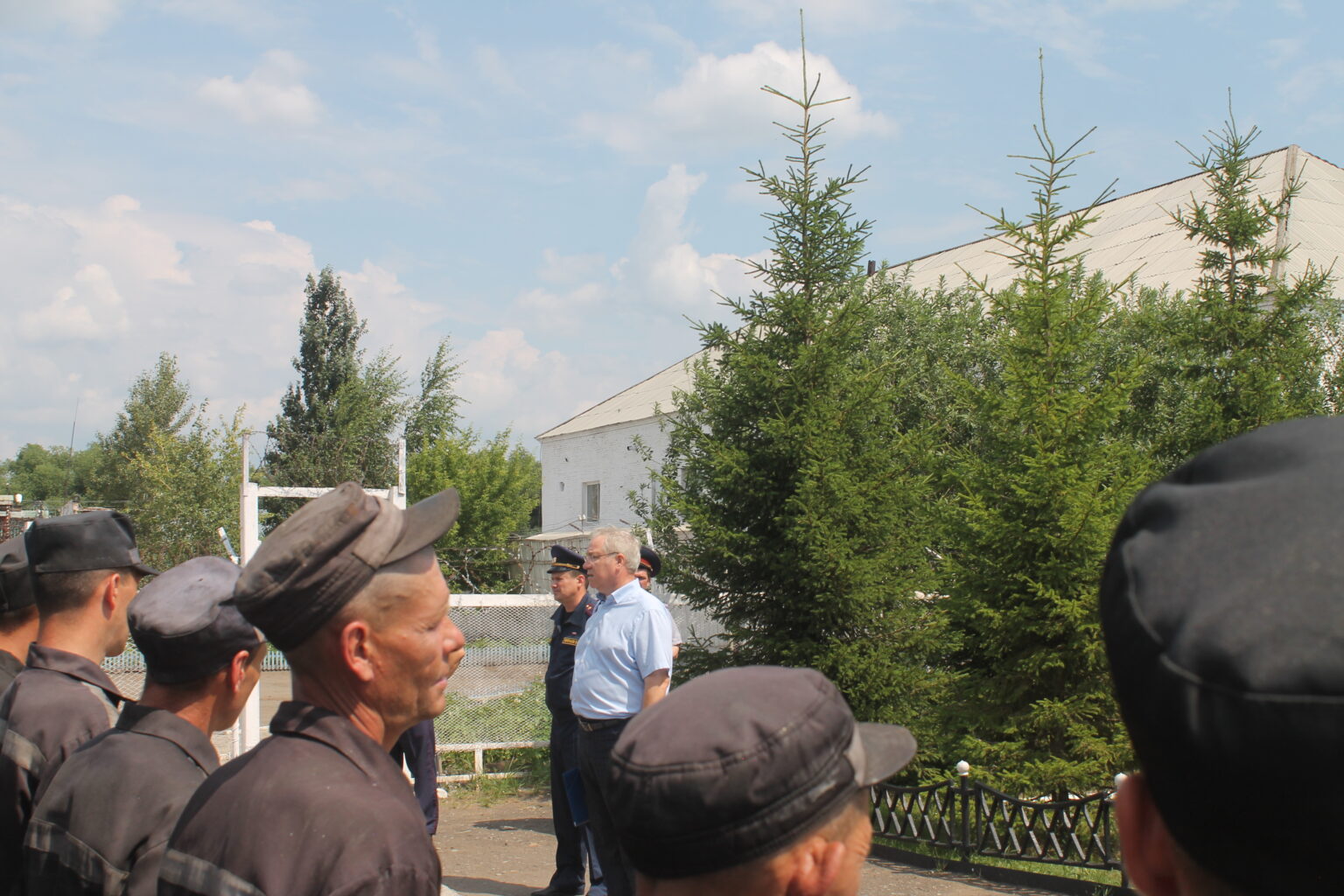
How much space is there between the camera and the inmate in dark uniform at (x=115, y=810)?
6.68ft

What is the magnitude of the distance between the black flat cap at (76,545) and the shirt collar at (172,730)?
72 centimetres

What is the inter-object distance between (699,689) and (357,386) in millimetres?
24779

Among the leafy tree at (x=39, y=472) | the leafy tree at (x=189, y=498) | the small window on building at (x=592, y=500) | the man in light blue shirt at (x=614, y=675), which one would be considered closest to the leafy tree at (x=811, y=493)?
the man in light blue shirt at (x=614, y=675)

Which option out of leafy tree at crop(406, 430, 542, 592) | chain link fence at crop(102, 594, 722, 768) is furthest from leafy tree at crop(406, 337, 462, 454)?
chain link fence at crop(102, 594, 722, 768)

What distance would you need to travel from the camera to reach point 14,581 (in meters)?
3.42

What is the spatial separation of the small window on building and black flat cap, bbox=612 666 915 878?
3210 centimetres

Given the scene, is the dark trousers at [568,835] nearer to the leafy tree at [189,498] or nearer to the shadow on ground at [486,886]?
the shadow on ground at [486,886]

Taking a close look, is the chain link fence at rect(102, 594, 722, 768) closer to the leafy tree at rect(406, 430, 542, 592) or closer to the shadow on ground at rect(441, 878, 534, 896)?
the shadow on ground at rect(441, 878, 534, 896)

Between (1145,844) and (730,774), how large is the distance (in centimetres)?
67

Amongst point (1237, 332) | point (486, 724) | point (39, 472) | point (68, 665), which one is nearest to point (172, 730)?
point (68, 665)

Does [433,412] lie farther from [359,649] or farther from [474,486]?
[359,649]

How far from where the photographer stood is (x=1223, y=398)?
905cm

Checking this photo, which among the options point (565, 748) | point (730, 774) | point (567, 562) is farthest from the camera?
point (567, 562)

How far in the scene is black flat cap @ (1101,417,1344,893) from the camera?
59 centimetres
